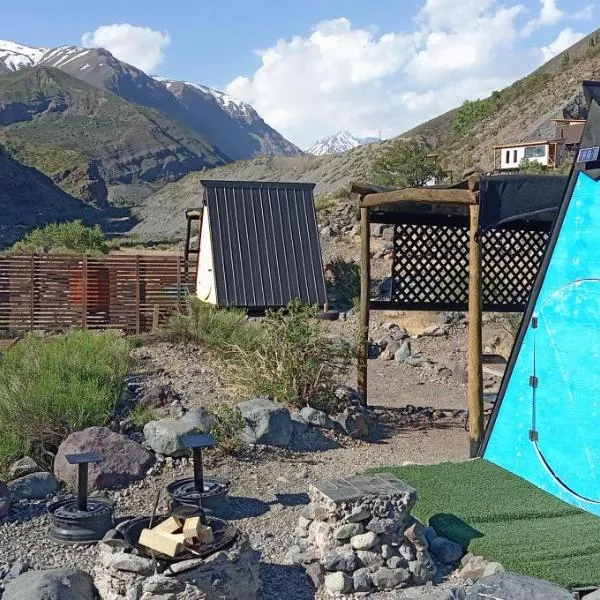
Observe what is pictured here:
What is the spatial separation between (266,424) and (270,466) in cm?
57

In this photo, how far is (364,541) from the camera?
519 cm

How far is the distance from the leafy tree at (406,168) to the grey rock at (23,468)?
29.9 m

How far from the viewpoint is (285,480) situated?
280 inches

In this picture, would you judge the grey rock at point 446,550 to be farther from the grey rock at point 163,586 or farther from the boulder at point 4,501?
the boulder at point 4,501

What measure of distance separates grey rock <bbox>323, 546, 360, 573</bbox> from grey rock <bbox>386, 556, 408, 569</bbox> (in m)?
0.21

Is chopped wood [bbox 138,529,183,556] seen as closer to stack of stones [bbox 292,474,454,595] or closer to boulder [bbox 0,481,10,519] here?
stack of stones [bbox 292,474,454,595]

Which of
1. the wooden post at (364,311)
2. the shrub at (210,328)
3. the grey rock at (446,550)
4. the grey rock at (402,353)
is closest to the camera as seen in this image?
the grey rock at (446,550)

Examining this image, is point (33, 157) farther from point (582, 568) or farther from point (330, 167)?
point (582, 568)

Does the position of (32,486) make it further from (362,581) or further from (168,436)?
(362,581)

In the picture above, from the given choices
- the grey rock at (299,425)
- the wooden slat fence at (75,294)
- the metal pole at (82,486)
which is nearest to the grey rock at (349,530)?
the metal pole at (82,486)

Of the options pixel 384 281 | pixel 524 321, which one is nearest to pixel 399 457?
pixel 524 321

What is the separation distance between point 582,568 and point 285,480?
2.85 metres

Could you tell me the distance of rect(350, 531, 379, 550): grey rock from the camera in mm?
5184

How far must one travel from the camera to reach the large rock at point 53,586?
14.9ft
